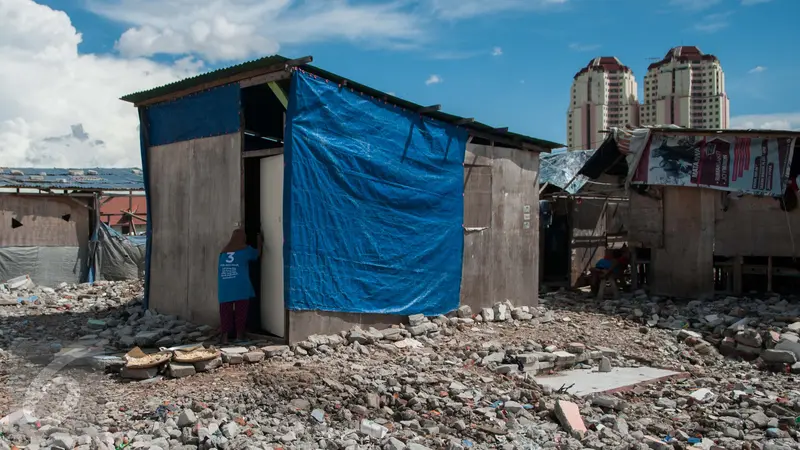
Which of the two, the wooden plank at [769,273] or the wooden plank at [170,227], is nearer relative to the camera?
the wooden plank at [170,227]

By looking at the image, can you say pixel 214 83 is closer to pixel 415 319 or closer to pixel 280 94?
pixel 280 94

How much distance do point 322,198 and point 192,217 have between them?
2.33 metres

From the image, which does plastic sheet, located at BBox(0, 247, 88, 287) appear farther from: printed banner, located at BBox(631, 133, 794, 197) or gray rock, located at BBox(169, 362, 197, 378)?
printed banner, located at BBox(631, 133, 794, 197)

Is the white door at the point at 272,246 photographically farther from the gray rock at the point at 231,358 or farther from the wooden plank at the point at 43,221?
the wooden plank at the point at 43,221

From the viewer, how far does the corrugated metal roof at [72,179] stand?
16156 millimetres

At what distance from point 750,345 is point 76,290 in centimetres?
1362

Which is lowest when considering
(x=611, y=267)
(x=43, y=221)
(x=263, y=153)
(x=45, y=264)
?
(x=45, y=264)

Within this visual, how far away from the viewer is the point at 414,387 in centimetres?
606

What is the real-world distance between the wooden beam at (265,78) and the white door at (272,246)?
3.00 feet

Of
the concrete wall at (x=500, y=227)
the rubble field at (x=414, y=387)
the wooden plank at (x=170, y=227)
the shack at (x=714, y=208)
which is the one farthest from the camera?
the shack at (x=714, y=208)

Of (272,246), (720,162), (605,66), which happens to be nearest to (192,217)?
(272,246)

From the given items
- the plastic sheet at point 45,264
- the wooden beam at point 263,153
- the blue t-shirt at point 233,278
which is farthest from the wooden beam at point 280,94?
the plastic sheet at point 45,264

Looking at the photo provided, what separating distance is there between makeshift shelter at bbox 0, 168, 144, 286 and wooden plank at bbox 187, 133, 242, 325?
8929 mm

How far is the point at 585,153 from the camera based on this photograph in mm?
16766
